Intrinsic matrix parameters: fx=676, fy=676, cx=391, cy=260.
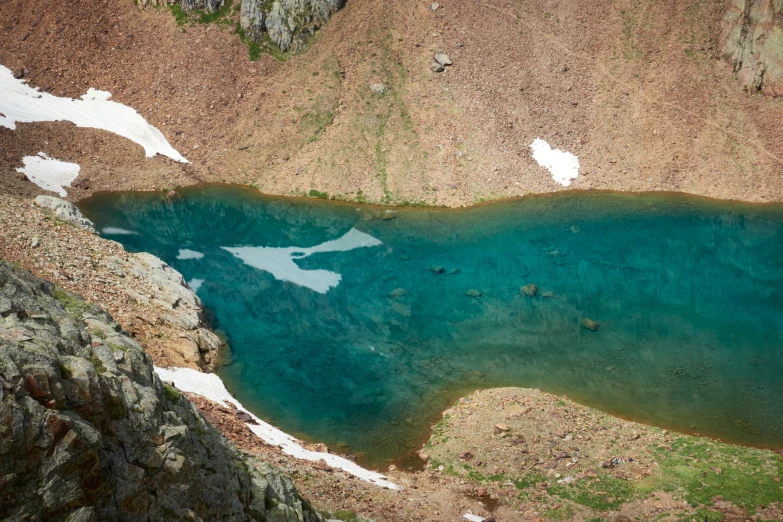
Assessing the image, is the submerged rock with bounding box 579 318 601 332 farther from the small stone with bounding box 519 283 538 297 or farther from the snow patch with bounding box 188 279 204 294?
the snow patch with bounding box 188 279 204 294

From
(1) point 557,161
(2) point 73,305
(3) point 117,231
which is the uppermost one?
(1) point 557,161

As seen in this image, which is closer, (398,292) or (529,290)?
(529,290)

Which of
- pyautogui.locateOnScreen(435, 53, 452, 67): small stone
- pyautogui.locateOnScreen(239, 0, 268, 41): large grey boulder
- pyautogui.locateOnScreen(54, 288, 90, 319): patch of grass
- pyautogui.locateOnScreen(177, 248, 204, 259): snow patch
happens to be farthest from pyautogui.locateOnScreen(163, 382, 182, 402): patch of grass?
pyautogui.locateOnScreen(239, 0, 268, 41): large grey boulder

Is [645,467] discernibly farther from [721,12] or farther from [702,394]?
[721,12]

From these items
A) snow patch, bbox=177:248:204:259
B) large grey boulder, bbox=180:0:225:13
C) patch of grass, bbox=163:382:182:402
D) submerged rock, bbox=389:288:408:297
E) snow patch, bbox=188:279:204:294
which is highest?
large grey boulder, bbox=180:0:225:13

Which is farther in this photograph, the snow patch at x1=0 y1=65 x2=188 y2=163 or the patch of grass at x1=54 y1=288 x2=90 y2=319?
the snow patch at x1=0 y1=65 x2=188 y2=163

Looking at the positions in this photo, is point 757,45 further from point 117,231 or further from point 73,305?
point 73,305

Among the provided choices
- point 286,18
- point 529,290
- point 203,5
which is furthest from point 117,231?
point 203,5
